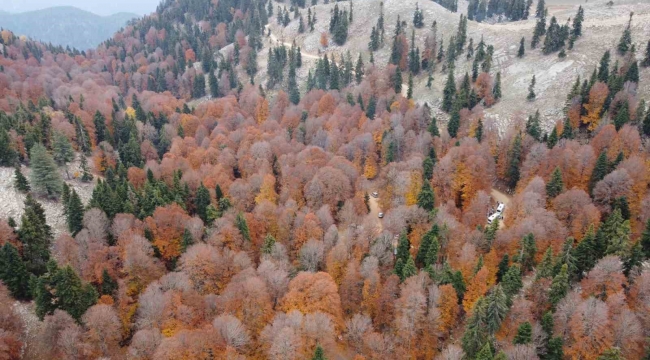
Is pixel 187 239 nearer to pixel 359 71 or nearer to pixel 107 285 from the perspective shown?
pixel 107 285

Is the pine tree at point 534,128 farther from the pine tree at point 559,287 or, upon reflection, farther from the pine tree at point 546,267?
the pine tree at point 559,287

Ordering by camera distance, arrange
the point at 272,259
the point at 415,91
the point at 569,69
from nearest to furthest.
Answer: the point at 272,259, the point at 569,69, the point at 415,91

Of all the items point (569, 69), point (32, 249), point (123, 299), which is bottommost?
point (123, 299)

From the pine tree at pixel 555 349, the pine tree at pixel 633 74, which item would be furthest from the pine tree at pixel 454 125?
the pine tree at pixel 555 349

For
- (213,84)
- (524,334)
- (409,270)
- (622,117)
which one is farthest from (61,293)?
(213,84)

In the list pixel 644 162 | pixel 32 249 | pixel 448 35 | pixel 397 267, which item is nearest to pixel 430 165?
pixel 397 267

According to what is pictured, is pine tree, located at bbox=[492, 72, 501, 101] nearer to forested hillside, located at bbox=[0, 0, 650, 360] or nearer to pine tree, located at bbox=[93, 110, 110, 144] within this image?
forested hillside, located at bbox=[0, 0, 650, 360]

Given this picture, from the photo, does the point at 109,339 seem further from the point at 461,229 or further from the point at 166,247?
the point at 461,229
